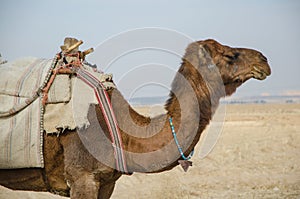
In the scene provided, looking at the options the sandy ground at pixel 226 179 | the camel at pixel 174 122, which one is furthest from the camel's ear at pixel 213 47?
the sandy ground at pixel 226 179

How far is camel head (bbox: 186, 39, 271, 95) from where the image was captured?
15.5ft

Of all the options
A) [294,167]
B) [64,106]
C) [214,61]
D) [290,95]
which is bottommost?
[290,95]

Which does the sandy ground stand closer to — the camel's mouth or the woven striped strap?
the woven striped strap

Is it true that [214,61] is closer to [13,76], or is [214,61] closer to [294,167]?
[13,76]

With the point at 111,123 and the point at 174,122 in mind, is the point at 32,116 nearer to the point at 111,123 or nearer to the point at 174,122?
the point at 111,123

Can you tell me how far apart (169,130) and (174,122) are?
10 centimetres

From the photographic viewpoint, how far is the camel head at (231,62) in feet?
15.5

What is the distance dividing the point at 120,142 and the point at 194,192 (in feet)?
16.4

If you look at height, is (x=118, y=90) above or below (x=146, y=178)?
above

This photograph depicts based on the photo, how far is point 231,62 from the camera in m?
4.80

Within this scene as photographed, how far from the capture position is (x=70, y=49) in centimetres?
524

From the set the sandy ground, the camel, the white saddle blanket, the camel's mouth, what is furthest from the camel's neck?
the sandy ground

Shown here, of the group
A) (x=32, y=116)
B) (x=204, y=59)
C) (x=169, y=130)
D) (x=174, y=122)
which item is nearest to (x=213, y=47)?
(x=204, y=59)

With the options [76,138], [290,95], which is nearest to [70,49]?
[76,138]
